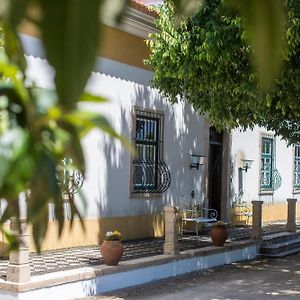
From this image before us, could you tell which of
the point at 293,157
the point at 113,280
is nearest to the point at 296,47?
the point at 113,280

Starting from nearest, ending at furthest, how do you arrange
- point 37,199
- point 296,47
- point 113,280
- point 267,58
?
1. point 267,58
2. point 37,199
3. point 296,47
4. point 113,280

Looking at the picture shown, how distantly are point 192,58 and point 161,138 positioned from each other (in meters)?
5.23

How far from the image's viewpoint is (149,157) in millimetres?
12867

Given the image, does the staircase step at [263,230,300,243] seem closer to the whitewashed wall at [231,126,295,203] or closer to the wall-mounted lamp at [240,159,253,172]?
the whitewashed wall at [231,126,295,203]

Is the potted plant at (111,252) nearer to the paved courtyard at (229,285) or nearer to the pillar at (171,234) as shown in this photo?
the paved courtyard at (229,285)

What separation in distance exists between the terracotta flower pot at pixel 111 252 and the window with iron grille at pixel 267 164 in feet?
33.1

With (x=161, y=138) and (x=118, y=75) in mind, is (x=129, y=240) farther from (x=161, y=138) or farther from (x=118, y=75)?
(x=118, y=75)

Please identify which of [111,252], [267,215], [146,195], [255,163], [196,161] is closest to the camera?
[111,252]

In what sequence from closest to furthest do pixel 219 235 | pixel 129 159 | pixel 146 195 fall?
pixel 219 235, pixel 129 159, pixel 146 195

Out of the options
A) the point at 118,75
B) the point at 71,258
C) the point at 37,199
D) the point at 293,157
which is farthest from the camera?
the point at 293,157

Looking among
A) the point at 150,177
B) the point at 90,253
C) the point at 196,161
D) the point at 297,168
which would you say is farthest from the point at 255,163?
the point at 90,253

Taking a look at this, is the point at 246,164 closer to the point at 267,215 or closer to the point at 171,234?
the point at 267,215

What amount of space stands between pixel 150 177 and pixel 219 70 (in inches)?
219

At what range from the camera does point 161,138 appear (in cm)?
1320
